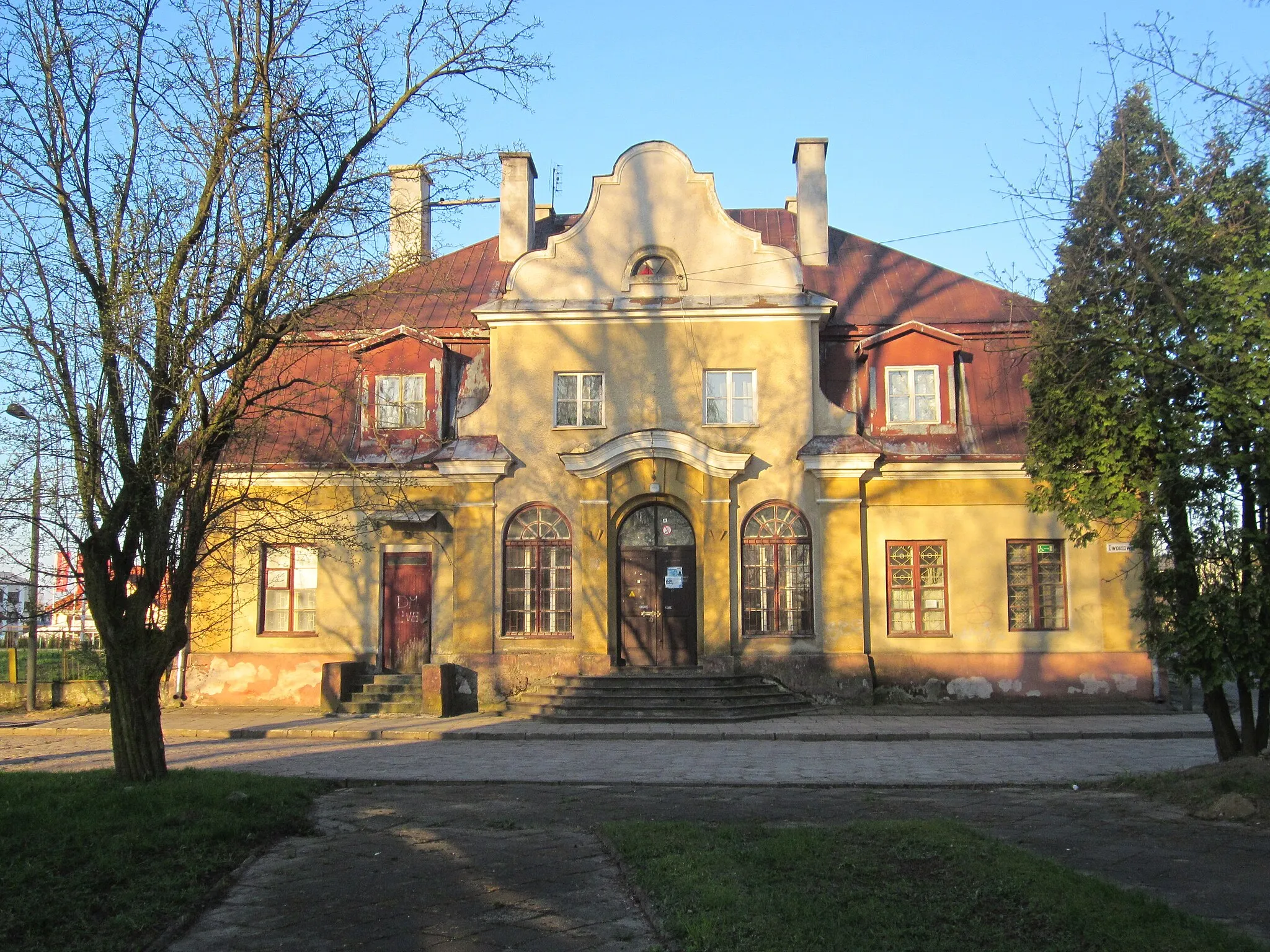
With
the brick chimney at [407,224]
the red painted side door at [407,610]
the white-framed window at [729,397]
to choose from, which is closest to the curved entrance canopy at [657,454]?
the white-framed window at [729,397]

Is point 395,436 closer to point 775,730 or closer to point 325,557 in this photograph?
point 325,557

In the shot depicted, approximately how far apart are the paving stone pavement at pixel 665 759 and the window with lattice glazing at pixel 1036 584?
14.2 ft

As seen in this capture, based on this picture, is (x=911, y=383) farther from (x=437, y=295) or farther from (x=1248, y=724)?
(x=437, y=295)

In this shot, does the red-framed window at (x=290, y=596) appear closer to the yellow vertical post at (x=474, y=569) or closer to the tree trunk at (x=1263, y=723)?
the yellow vertical post at (x=474, y=569)

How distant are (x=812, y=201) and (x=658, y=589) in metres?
10.0

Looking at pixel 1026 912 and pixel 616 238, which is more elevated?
pixel 616 238

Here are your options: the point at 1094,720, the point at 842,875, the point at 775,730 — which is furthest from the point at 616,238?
the point at 842,875

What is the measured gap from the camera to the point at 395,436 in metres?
22.5

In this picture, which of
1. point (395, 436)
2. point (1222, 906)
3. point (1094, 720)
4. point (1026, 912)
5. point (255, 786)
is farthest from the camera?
point (395, 436)

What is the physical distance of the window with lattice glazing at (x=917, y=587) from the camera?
21328 mm

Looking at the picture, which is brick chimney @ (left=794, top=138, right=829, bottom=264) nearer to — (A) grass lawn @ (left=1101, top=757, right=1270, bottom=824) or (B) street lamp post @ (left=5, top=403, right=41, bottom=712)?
(A) grass lawn @ (left=1101, top=757, right=1270, bottom=824)

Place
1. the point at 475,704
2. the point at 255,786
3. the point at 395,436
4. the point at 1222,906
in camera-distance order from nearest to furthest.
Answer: the point at 1222,906 → the point at 255,786 → the point at 475,704 → the point at 395,436

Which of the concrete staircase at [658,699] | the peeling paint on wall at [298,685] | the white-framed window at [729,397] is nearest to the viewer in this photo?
the concrete staircase at [658,699]

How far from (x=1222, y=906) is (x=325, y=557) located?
18.3 metres
